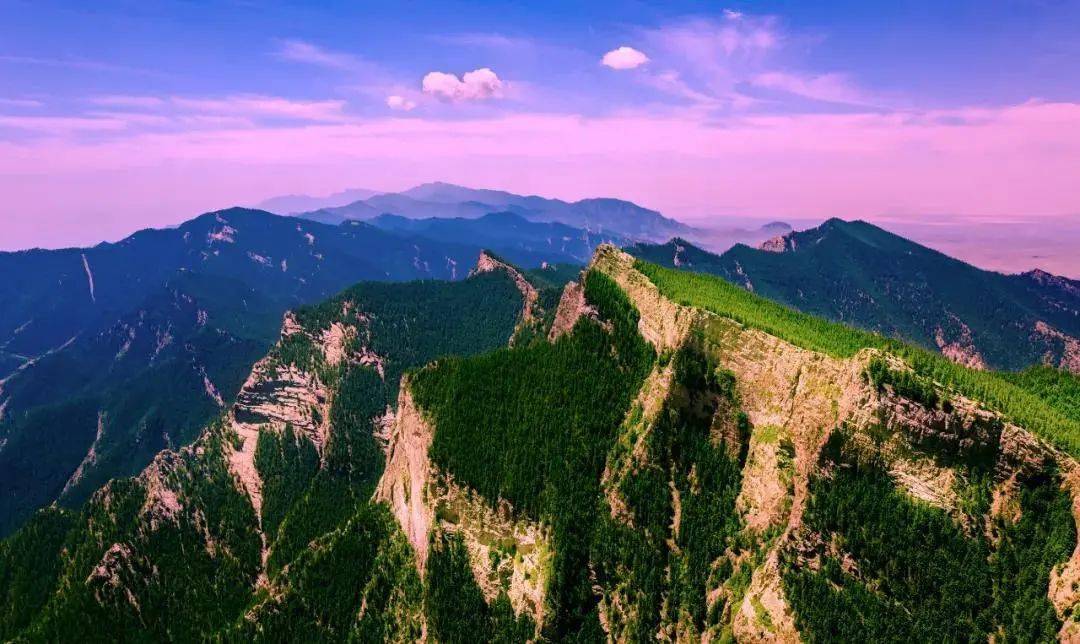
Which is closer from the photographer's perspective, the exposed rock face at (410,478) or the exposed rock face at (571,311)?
the exposed rock face at (410,478)

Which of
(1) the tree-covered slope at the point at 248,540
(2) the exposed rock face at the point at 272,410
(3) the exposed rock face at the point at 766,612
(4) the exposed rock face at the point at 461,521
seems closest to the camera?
(3) the exposed rock face at the point at 766,612

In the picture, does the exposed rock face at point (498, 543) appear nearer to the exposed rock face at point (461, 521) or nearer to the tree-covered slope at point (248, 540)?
the exposed rock face at point (461, 521)

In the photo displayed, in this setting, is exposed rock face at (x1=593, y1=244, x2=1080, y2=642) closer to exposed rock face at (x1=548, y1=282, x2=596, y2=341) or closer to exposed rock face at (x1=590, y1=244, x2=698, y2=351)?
exposed rock face at (x1=590, y1=244, x2=698, y2=351)

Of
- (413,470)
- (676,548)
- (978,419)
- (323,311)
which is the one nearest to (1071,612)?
(978,419)

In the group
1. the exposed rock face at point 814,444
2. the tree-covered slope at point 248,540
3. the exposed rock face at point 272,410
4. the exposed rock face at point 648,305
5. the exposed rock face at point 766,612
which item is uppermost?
the exposed rock face at point 648,305

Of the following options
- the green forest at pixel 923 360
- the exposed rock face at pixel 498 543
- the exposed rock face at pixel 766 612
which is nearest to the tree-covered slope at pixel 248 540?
the exposed rock face at pixel 498 543

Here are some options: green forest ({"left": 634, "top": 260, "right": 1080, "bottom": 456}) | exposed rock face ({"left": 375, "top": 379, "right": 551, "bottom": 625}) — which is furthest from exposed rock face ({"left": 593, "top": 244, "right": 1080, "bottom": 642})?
exposed rock face ({"left": 375, "top": 379, "right": 551, "bottom": 625})

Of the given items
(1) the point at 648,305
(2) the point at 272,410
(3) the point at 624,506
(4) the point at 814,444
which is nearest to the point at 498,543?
(3) the point at 624,506

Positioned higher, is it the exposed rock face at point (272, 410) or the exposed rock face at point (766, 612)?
the exposed rock face at point (766, 612)
